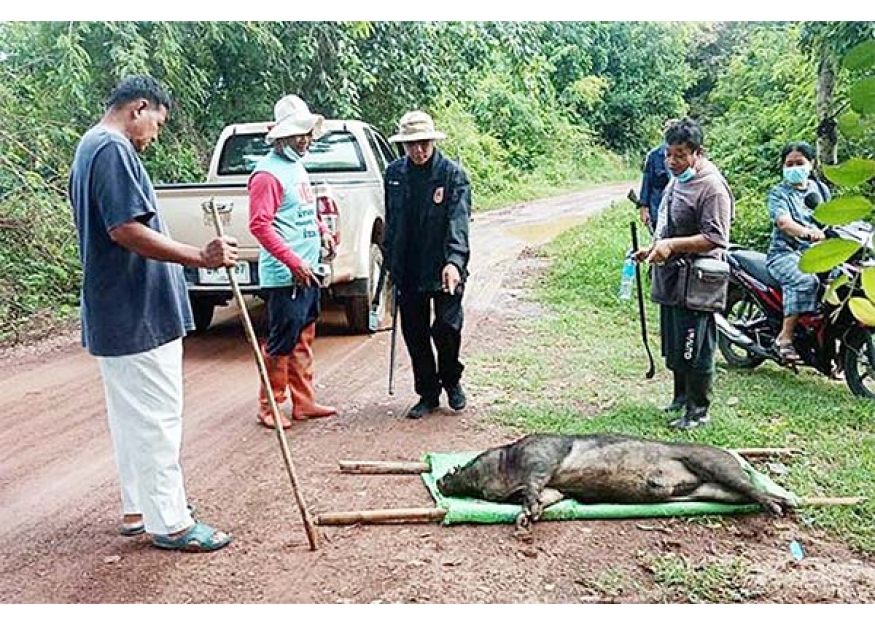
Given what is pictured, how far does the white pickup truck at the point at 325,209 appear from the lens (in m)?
5.49

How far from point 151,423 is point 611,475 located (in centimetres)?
156

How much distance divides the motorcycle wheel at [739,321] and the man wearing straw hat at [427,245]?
178cm

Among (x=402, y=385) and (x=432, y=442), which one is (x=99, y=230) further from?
(x=402, y=385)

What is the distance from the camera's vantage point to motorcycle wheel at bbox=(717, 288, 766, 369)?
520cm

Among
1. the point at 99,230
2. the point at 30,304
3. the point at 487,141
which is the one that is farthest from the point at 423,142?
the point at 487,141

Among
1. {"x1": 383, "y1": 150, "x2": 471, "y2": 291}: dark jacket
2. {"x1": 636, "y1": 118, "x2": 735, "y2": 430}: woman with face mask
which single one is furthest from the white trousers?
{"x1": 636, "y1": 118, "x2": 735, "y2": 430}: woman with face mask

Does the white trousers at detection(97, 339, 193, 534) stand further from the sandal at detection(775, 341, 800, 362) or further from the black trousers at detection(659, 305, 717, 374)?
the sandal at detection(775, 341, 800, 362)

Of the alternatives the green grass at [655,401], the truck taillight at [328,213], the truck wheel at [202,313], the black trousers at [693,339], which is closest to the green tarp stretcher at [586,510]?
the green grass at [655,401]

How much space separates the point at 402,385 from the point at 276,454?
1.32m

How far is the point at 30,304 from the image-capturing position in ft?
22.7

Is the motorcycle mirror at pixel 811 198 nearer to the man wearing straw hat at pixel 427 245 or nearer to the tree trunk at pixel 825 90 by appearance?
the tree trunk at pixel 825 90

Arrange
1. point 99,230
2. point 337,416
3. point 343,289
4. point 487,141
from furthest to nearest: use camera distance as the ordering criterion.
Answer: point 487,141
point 343,289
point 337,416
point 99,230

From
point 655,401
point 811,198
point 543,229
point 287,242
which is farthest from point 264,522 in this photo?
point 543,229

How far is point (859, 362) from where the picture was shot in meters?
4.62
